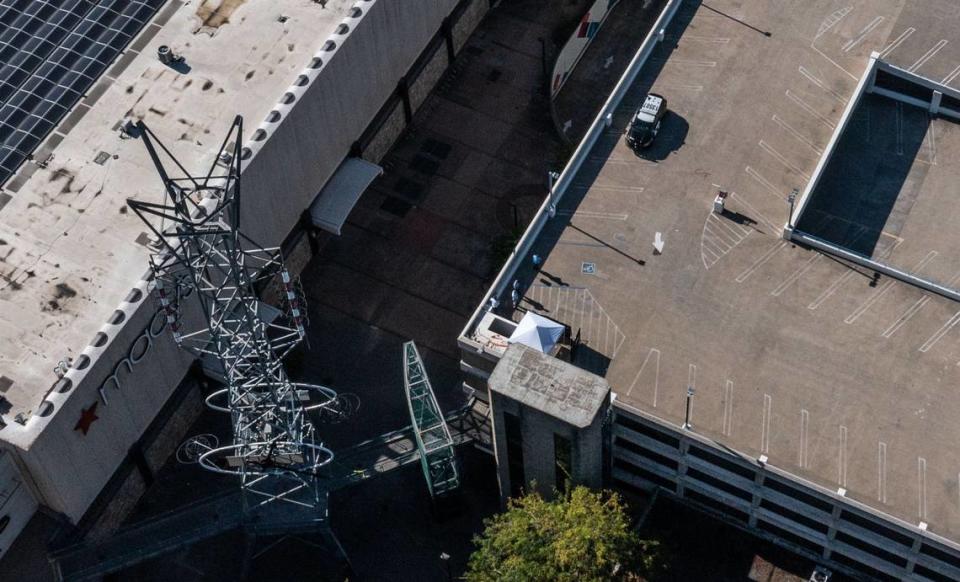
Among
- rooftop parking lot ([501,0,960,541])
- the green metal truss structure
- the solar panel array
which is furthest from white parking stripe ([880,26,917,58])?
the solar panel array

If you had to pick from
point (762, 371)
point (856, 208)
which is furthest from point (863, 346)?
point (856, 208)

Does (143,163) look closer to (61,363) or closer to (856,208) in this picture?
(61,363)

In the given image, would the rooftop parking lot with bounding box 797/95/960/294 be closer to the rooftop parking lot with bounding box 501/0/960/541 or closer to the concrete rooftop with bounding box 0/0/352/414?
the rooftop parking lot with bounding box 501/0/960/541

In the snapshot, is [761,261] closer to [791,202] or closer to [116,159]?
[791,202]

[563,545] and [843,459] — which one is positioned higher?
[843,459]

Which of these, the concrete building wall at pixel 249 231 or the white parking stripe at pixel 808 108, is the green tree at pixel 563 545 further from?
the white parking stripe at pixel 808 108

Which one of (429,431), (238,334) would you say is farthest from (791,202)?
(238,334)

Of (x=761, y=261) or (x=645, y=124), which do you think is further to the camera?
(x=645, y=124)
